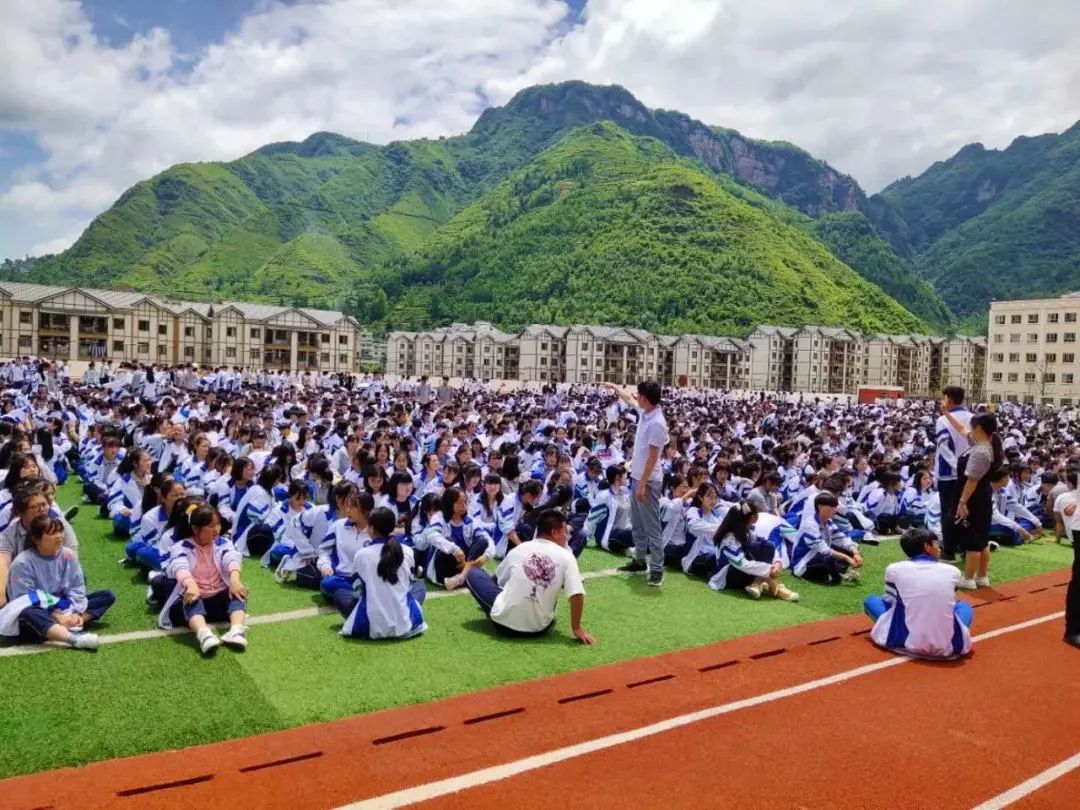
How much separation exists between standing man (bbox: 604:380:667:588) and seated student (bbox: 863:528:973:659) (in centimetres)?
209

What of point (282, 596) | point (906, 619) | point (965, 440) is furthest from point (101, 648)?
point (965, 440)

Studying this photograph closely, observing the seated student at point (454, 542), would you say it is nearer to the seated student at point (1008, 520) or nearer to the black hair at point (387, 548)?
the black hair at point (387, 548)

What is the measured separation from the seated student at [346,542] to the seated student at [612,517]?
321 centimetres

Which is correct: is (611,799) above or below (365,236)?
below

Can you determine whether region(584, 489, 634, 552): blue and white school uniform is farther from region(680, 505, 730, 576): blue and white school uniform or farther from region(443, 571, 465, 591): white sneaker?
region(443, 571, 465, 591): white sneaker

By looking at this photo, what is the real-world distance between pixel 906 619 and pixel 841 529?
9.80ft

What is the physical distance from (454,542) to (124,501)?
4.05 m

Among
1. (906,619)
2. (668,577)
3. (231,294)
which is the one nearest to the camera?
(906,619)

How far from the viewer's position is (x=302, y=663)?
17.8 ft

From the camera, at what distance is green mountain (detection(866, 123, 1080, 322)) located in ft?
437

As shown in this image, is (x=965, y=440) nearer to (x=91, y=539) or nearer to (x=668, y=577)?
(x=668, y=577)

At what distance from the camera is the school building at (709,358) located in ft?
274

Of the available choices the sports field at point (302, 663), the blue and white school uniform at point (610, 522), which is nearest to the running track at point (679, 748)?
the sports field at point (302, 663)

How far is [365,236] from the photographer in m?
147
